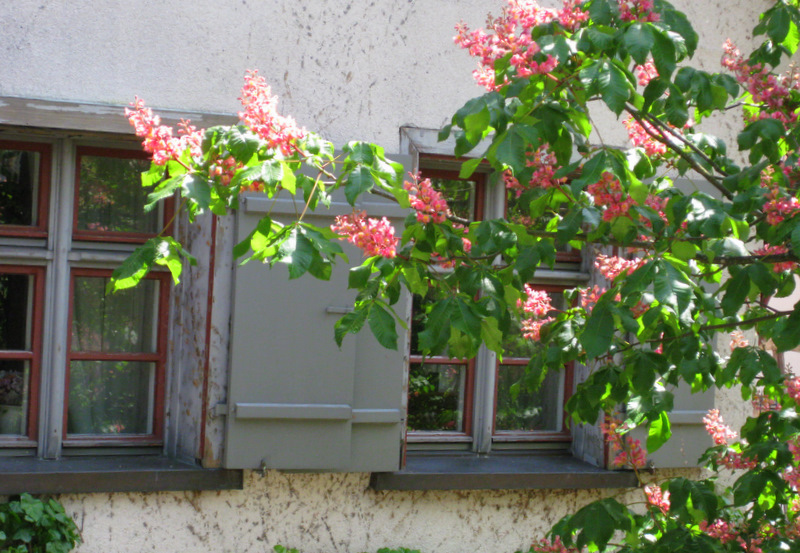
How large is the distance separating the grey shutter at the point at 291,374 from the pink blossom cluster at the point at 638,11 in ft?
6.68

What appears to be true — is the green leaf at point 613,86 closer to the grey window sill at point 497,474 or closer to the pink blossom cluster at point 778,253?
the pink blossom cluster at point 778,253

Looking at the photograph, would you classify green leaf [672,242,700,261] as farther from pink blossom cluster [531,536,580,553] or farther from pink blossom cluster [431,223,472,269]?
Result: pink blossom cluster [531,536,580,553]

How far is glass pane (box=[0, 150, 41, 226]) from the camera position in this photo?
13.5 feet

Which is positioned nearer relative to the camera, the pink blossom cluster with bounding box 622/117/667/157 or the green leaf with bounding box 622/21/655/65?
the green leaf with bounding box 622/21/655/65

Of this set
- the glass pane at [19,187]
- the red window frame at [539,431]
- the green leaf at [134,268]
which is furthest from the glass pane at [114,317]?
the green leaf at [134,268]

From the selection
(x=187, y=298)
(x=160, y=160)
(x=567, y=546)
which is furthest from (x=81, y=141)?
(x=567, y=546)

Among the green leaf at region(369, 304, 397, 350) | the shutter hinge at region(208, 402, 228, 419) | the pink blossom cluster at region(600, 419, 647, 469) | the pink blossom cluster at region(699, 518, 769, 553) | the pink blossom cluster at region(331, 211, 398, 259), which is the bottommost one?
the pink blossom cluster at region(699, 518, 769, 553)

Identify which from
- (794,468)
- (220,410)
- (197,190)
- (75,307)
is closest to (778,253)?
(794,468)

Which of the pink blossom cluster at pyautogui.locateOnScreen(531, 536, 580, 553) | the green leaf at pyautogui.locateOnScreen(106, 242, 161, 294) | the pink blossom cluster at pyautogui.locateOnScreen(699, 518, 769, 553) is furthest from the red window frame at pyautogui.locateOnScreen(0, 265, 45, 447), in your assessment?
the pink blossom cluster at pyautogui.locateOnScreen(699, 518, 769, 553)

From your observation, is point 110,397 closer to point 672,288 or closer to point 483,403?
point 483,403

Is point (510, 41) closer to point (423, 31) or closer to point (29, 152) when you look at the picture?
point (423, 31)

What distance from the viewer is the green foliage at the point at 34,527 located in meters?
3.74

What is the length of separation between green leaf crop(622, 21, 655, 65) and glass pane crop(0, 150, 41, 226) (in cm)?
293

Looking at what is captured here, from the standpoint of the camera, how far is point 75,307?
167 inches
